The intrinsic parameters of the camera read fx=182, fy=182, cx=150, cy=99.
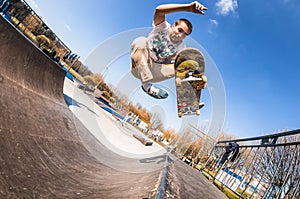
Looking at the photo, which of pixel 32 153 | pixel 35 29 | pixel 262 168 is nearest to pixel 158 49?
pixel 32 153

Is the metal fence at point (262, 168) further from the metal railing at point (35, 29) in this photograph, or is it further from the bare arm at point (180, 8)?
the metal railing at point (35, 29)

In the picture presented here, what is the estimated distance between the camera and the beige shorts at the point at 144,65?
6.63ft

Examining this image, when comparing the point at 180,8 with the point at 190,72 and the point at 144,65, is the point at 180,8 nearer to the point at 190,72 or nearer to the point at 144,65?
the point at 144,65

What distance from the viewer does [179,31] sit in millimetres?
2010

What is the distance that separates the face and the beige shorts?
315mm

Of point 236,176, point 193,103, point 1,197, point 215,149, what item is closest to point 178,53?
point 193,103

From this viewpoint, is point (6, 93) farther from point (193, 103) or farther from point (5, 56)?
point (193, 103)

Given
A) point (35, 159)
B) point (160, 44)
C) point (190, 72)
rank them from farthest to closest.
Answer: point (190, 72), point (160, 44), point (35, 159)

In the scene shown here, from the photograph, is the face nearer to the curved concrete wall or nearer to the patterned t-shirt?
the patterned t-shirt

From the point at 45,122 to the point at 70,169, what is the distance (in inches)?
31.4

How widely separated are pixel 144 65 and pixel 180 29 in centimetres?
56

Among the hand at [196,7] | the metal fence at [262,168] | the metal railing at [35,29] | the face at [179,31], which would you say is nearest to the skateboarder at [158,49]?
the face at [179,31]

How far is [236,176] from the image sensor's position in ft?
16.6

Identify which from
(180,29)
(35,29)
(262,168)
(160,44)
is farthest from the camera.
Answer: (35,29)
